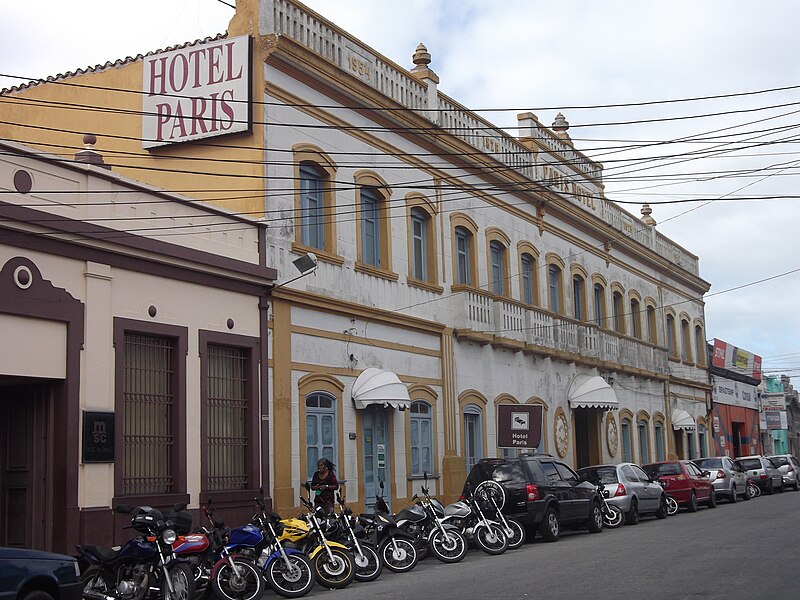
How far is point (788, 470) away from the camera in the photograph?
4197 centimetres

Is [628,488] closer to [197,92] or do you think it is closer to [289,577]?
[289,577]

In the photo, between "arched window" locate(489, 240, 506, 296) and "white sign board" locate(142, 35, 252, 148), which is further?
"arched window" locate(489, 240, 506, 296)

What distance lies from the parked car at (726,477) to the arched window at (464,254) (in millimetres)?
10455

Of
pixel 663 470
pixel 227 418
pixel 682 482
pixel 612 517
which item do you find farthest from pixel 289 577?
pixel 663 470

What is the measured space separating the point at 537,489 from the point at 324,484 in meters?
4.31

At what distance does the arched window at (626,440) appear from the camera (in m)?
36.8

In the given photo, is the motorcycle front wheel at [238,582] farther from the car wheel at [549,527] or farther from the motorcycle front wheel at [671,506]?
the motorcycle front wheel at [671,506]

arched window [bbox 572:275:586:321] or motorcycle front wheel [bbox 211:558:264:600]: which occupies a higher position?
arched window [bbox 572:275:586:321]

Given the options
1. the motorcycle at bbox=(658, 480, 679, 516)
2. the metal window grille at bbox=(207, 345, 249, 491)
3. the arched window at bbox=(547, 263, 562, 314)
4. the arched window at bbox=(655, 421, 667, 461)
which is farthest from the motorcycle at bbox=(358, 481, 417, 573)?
the arched window at bbox=(655, 421, 667, 461)

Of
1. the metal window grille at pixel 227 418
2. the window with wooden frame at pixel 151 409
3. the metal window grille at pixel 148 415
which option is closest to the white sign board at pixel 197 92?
the metal window grille at pixel 227 418

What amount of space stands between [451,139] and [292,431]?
32.2 feet

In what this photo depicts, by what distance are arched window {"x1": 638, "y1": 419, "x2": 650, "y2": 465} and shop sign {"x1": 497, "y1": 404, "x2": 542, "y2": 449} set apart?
17.6 metres

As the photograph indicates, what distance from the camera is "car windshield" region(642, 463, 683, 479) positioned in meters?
28.8

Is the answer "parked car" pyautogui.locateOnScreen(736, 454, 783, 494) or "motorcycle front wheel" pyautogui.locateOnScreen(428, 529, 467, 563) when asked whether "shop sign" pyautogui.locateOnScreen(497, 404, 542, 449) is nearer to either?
"motorcycle front wheel" pyautogui.locateOnScreen(428, 529, 467, 563)
